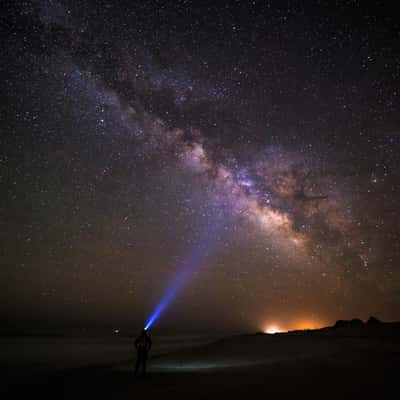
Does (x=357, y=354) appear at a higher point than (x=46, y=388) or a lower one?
higher

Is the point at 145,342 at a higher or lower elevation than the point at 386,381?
higher

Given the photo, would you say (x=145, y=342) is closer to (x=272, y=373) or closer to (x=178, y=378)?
(x=178, y=378)

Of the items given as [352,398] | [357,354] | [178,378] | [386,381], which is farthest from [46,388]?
[357,354]

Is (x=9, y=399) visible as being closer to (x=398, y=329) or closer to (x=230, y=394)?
(x=230, y=394)

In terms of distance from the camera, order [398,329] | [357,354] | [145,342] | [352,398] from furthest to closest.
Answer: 1. [398,329]
2. [357,354]
3. [145,342]
4. [352,398]

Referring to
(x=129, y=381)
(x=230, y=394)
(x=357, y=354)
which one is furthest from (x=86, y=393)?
(x=357, y=354)

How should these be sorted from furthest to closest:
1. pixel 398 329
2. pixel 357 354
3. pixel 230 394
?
pixel 398 329 → pixel 357 354 → pixel 230 394

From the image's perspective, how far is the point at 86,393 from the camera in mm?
12758

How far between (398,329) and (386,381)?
23.1m

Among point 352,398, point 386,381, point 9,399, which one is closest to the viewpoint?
point 352,398

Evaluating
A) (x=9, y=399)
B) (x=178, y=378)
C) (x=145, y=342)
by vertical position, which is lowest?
(x=9, y=399)

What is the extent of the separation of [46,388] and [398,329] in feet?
96.5

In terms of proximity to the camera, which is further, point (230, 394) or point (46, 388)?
point (46, 388)

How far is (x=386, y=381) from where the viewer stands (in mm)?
11375
